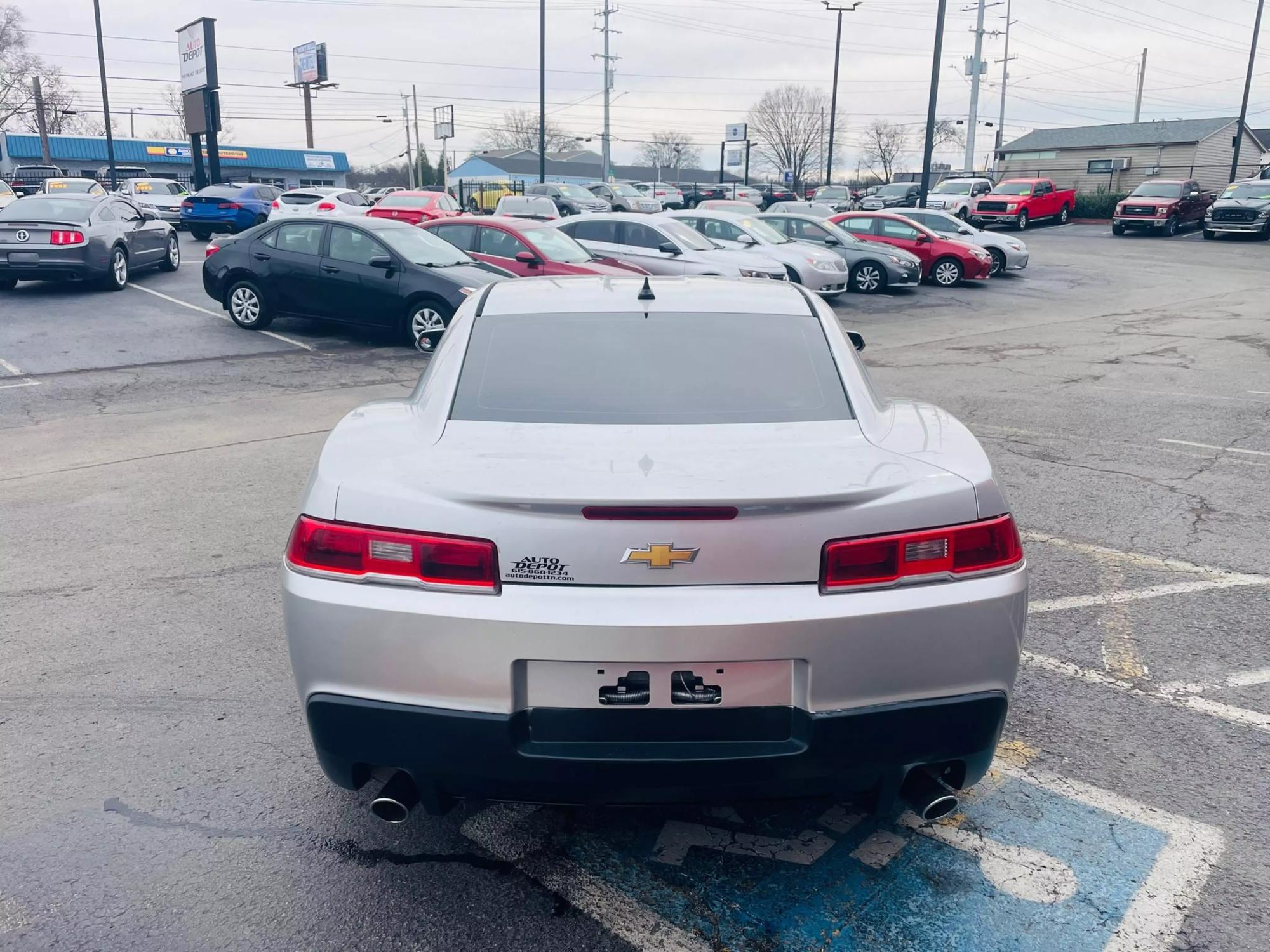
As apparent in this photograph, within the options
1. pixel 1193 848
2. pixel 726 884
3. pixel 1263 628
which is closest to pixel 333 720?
pixel 726 884

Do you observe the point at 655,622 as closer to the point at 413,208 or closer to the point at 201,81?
the point at 413,208

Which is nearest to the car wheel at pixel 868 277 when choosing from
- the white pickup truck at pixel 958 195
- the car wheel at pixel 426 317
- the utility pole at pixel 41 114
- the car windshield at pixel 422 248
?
the car windshield at pixel 422 248

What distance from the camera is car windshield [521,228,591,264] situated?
45.9 feet

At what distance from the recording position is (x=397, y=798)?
8.38 ft

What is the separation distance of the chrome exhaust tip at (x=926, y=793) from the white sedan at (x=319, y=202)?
23.4 m

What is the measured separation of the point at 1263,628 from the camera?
4.45m

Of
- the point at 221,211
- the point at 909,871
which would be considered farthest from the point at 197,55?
the point at 909,871

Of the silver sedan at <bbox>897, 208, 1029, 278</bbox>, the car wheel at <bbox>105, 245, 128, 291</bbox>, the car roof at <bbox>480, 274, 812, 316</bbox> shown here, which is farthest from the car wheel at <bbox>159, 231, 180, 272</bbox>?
the car roof at <bbox>480, 274, 812, 316</bbox>

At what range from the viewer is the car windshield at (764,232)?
18109 millimetres

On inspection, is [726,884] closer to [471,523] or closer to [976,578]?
[976,578]

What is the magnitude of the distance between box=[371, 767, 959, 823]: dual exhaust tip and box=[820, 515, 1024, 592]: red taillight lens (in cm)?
53

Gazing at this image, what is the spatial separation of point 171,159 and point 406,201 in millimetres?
58864

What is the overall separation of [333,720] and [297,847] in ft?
2.15

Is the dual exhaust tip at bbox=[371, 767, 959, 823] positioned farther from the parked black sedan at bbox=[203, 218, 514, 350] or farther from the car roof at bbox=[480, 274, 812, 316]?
the parked black sedan at bbox=[203, 218, 514, 350]
